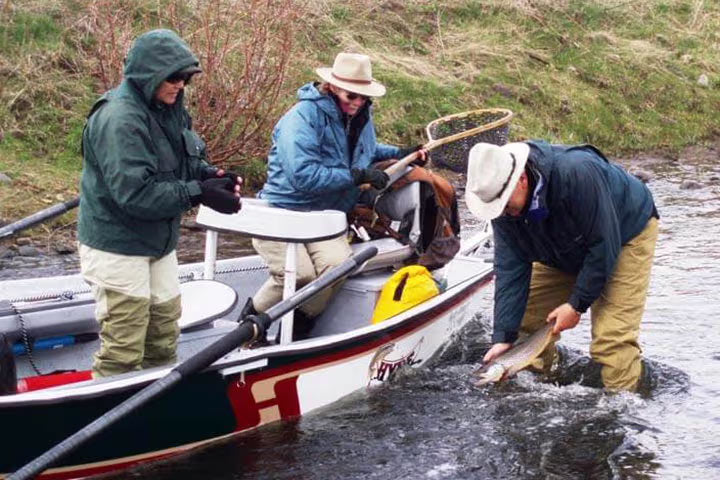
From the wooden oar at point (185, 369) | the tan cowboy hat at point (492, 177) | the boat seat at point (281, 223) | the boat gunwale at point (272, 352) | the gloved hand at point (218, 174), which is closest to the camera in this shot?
the wooden oar at point (185, 369)

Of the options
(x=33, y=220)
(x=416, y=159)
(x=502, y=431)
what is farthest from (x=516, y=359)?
(x=33, y=220)

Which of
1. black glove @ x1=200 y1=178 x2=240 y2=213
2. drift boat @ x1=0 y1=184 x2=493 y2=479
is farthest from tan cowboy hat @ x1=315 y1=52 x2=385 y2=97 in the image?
black glove @ x1=200 y1=178 x2=240 y2=213

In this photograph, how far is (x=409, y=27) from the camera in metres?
15.7

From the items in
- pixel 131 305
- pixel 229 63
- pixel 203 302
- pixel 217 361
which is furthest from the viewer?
pixel 229 63

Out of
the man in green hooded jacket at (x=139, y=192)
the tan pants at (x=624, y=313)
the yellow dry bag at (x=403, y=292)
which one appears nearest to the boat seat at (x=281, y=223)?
the man in green hooded jacket at (x=139, y=192)

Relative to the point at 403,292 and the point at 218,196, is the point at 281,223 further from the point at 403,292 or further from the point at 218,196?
the point at 403,292

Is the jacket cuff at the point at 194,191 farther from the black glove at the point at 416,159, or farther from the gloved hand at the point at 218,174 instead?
the black glove at the point at 416,159

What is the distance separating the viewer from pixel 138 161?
198 inches

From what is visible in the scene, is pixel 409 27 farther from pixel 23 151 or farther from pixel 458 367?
pixel 458 367

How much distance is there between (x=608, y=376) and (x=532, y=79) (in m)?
9.81

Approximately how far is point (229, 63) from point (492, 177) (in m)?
6.70

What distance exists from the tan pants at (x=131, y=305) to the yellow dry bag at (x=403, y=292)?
4.72 ft

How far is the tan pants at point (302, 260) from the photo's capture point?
253 inches

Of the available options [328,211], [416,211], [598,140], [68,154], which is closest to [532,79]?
[598,140]
